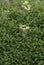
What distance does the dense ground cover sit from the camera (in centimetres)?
546

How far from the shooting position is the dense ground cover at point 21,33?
546cm

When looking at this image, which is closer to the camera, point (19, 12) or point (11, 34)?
point (11, 34)

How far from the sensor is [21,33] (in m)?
5.96

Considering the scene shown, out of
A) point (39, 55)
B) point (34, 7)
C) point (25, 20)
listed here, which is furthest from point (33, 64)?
point (34, 7)

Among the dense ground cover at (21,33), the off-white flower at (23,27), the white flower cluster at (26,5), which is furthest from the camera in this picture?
the white flower cluster at (26,5)

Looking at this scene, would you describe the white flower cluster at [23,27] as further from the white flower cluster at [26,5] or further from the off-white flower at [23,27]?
the white flower cluster at [26,5]

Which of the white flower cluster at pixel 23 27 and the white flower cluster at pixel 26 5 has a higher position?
the white flower cluster at pixel 26 5

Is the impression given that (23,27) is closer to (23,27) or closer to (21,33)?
(23,27)

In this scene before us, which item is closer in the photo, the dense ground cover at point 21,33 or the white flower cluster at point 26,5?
the dense ground cover at point 21,33

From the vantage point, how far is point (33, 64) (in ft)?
17.8

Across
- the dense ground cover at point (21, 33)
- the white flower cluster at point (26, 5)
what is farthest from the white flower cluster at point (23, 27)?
the white flower cluster at point (26, 5)

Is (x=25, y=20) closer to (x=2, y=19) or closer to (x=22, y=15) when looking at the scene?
(x=22, y=15)

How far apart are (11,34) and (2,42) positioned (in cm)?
39

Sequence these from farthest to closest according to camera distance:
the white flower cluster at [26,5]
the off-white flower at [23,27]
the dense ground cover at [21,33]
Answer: the white flower cluster at [26,5], the off-white flower at [23,27], the dense ground cover at [21,33]
